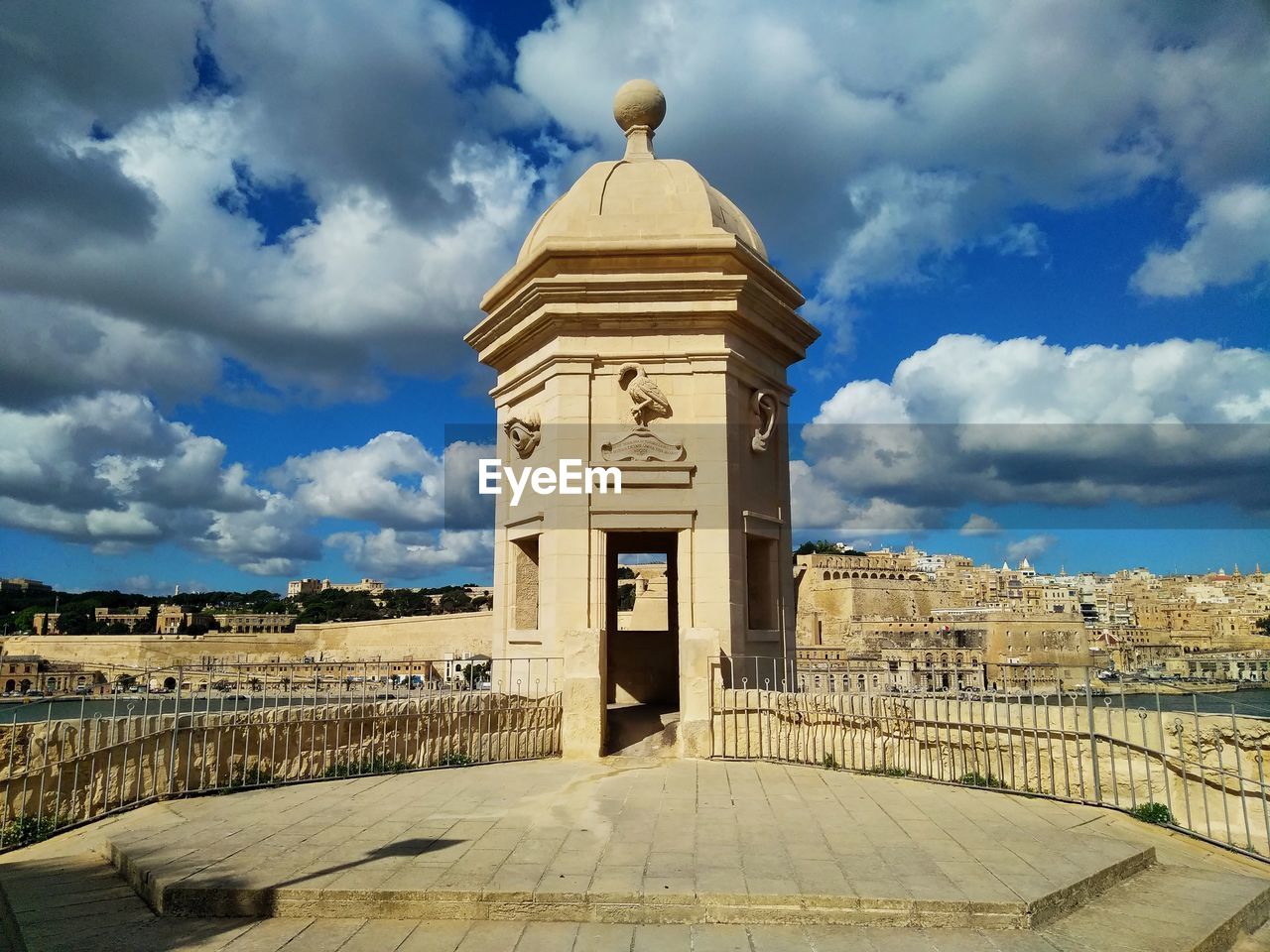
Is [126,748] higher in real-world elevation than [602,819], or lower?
higher

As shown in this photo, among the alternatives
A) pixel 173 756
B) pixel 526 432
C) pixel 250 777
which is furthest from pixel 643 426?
pixel 173 756

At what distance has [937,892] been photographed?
4602 millimetres

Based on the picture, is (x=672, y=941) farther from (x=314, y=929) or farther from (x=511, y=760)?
(x=511, y=760)

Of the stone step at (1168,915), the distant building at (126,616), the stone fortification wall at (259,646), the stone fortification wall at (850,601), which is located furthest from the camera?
the distant building at (126,616)

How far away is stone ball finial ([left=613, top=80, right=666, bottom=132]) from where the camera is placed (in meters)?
12.5

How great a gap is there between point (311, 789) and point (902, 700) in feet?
19.4

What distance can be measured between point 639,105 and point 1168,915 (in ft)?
38.9

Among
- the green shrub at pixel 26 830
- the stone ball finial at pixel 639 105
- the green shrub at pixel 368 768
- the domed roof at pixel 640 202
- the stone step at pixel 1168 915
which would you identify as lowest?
the stone step at pixel 1168 915

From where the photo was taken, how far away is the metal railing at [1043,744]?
22.6 feet

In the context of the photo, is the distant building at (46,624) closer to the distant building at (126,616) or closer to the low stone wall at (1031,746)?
the distant building at (126,616)

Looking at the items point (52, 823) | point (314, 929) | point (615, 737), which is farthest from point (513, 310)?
point (314, 929)

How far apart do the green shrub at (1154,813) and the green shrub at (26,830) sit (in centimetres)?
889

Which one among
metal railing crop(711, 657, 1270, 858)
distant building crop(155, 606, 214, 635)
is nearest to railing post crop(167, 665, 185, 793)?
metal railing crop(711, 657, 1270, 858)

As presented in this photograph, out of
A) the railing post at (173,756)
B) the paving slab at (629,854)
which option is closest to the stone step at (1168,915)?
the paving slab at (629,854)
